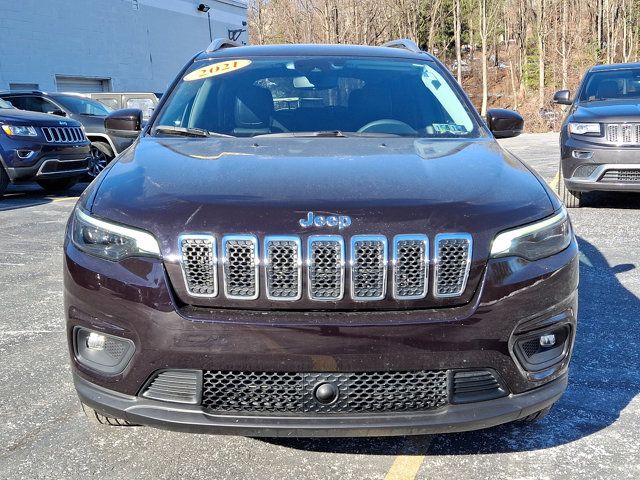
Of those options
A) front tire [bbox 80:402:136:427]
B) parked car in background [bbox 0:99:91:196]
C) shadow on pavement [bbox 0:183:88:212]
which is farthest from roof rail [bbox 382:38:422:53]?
parked car in background [bbox 0:99:91:196]

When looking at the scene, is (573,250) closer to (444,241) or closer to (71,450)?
(444,241)

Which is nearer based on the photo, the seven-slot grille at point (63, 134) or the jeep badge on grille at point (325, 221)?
the jeep badge on grille at point (325, 221)

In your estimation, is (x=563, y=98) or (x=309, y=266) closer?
(x=309, y=266)

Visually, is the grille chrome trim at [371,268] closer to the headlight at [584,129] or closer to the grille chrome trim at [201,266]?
the grille chrome trim at [201,266]

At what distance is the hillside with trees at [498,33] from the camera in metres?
30.0

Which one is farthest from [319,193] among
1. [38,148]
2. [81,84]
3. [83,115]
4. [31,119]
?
[81,84]

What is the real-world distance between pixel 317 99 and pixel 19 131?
719 centimetres

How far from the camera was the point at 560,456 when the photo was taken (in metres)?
2.62

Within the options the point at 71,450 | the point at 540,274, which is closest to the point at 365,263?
the point at 540,274

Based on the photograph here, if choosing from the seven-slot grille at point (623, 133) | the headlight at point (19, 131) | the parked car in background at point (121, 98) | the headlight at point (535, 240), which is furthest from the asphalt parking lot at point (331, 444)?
the parked car in background at point (121, 98)

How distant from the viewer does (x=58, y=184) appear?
35.4ft

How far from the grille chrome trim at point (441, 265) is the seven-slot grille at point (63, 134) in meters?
8.74

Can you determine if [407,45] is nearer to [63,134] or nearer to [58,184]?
[63,134]

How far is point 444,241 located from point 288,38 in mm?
31557
